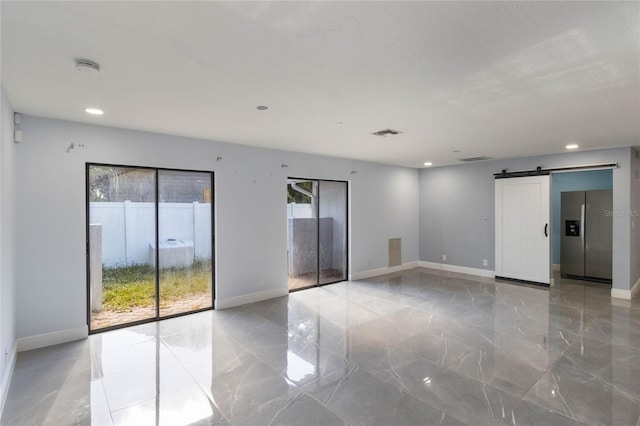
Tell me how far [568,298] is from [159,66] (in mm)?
6531

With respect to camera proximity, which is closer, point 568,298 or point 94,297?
point 94,297

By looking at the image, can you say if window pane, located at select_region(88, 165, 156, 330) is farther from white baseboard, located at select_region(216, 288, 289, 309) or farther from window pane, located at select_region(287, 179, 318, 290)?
window pane, located at select_region(287, 179, 318, 290)

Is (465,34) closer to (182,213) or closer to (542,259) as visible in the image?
(182,213)

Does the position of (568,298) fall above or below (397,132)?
below

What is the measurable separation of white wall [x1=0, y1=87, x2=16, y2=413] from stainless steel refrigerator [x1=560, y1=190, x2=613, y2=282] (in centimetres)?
886

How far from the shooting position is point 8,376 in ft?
9.29

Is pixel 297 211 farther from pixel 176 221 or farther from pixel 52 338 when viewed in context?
pixel 52 338

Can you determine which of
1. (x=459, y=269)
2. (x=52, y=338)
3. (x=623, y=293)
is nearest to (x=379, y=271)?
(x=459, y=269)

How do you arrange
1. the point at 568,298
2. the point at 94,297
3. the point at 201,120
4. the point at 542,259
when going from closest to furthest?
1. the point at 201,120
2. the point at 94,297
3. the point at 568,298
4. the point at 542,259

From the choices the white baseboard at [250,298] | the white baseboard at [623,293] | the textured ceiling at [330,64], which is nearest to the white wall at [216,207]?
the white baseboard at [250,298]

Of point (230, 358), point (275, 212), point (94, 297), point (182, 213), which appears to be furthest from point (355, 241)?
point (94, 297)

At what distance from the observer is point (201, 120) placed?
3.72 m

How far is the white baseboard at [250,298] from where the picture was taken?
16.1 feet

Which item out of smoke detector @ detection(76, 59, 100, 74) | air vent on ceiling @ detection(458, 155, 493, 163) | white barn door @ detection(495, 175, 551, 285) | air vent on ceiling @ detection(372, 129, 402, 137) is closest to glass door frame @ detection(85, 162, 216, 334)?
smoke detector @ detection(76, 59, 100, 74)
